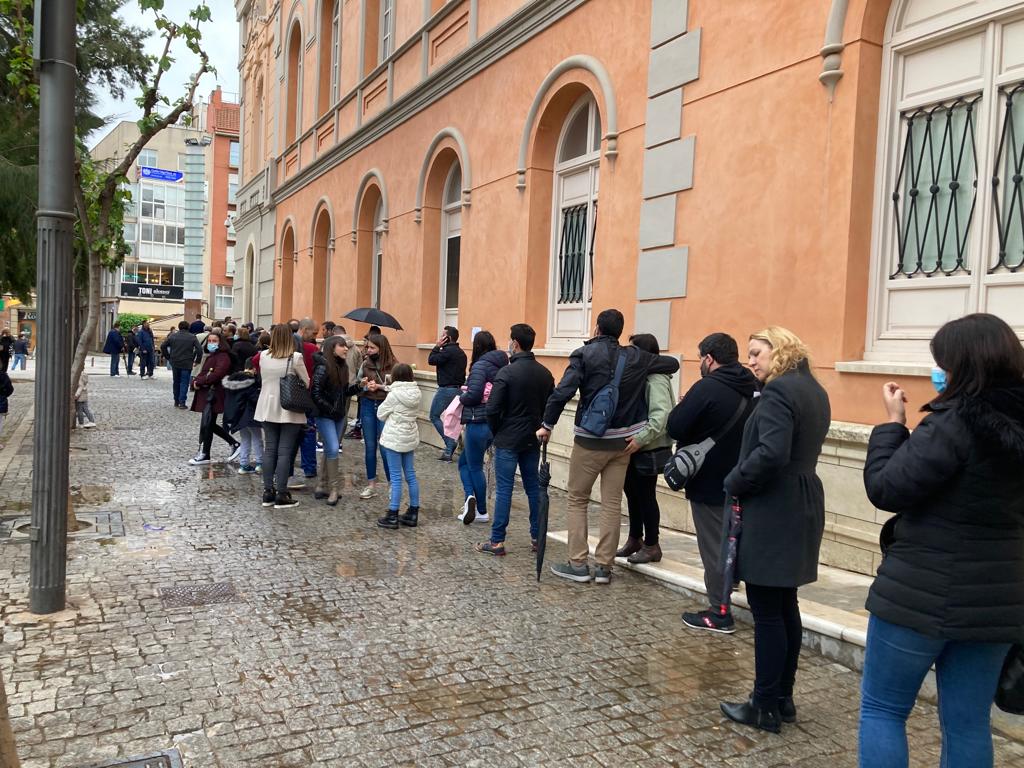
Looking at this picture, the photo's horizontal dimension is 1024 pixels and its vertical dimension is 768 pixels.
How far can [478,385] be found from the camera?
737 centimetres

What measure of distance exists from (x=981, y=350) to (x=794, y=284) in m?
4.21

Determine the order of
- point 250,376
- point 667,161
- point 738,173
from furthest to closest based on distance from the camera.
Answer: point 250,376 < point 667,161 < point 738,173

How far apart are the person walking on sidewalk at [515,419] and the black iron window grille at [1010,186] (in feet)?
10.8

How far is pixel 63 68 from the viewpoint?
483 centimetres

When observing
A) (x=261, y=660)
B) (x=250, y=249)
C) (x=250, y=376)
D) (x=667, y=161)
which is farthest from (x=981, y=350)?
(x=250, y=249)

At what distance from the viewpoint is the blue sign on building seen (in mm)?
58438

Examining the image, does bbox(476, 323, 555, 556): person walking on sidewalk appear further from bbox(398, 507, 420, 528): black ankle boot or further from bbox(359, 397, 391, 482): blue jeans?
bbox(359, 397, 391, 482): blue jeans

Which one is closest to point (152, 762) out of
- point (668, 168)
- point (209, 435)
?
point (668, 168)

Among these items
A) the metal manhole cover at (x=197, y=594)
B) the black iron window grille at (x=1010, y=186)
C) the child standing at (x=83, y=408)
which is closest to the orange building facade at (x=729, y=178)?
the black iron window grille at (x=1010, y=186)

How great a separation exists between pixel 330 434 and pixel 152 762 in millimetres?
5219

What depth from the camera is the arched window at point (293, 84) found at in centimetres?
2242

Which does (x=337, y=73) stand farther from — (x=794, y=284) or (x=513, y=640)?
(x=513, y=640)

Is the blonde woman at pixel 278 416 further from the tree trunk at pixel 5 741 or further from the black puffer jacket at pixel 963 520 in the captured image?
the black puffer jacket at pixel 963 520

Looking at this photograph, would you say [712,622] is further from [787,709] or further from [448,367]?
[448,367]
